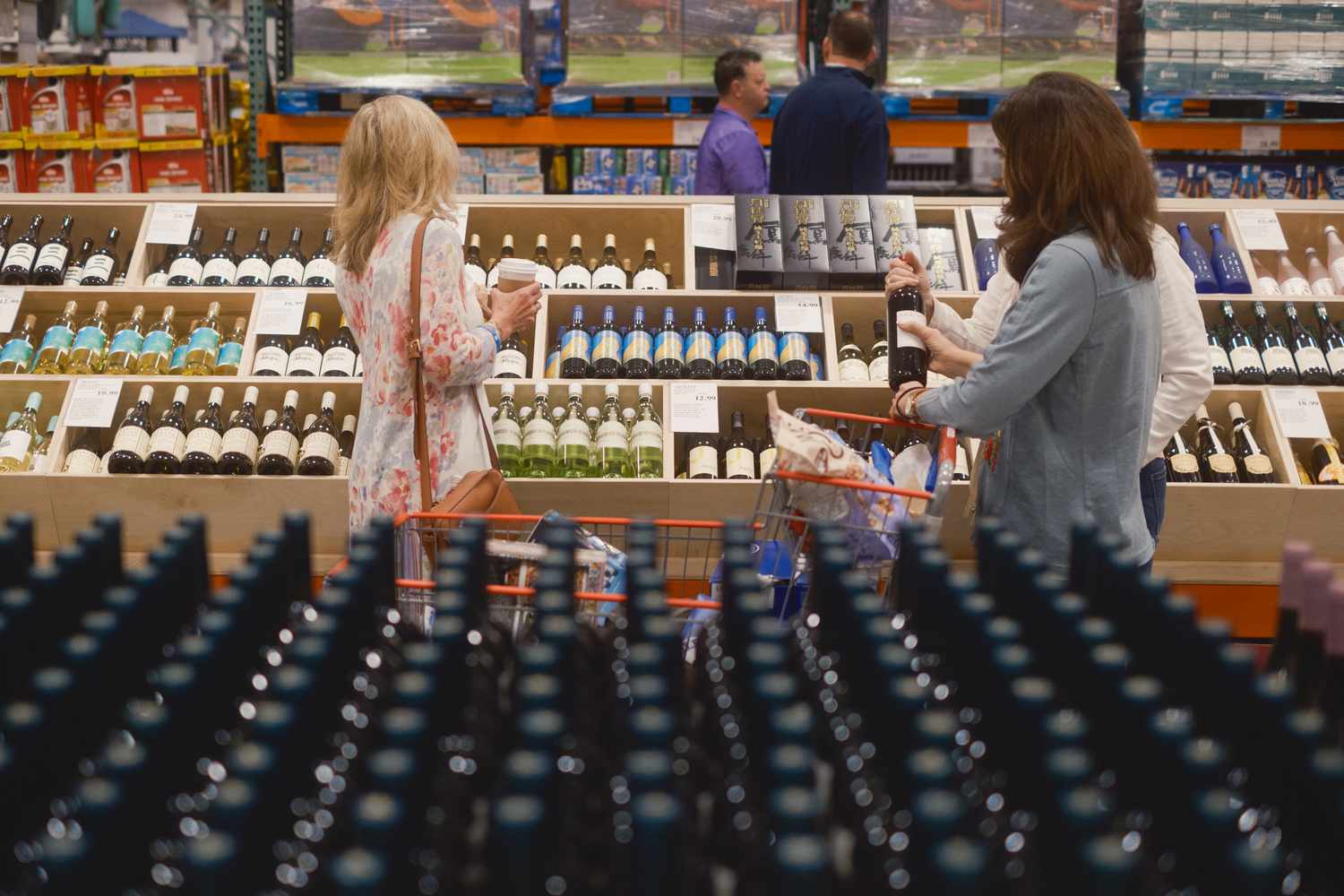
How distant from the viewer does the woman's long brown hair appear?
2.31 meters

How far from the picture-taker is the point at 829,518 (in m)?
2.23

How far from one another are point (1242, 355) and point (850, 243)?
1.18 metres

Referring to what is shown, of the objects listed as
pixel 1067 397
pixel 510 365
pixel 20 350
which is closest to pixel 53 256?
pixel 20 350

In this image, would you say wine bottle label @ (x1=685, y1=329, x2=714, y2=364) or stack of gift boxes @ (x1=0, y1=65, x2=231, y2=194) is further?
stack of gift boxes @ (x1=0, y1=65, x2=231, y2=194)

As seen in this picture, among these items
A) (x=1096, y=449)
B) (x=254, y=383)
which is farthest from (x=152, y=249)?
(x=1096, y=449)

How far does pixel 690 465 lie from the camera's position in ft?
12.3

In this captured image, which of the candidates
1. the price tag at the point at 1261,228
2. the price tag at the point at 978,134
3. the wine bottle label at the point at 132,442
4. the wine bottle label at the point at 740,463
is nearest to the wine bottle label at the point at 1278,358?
the price tag at the point at 1261,228

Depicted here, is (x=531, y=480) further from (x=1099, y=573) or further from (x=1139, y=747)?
(x=1139, y=747)

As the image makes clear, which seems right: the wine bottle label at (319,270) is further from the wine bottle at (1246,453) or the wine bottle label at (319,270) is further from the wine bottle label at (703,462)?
the wine bottle at (1246,453)

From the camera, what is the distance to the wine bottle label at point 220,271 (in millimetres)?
4203

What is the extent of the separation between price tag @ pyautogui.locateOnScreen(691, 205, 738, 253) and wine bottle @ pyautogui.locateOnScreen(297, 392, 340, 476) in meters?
1.21

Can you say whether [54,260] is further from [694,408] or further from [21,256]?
[694,408]

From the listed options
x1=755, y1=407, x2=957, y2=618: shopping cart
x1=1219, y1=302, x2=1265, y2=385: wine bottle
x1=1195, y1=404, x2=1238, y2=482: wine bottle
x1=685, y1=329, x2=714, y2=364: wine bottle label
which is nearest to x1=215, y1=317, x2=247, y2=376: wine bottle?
x1=685, y1=329, x2=714, y2=364: wine bottle label

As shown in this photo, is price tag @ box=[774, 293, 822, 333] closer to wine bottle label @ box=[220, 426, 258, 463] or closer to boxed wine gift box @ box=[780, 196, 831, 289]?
boxed wine gift box @ box=[780, 196, 831, 289]
